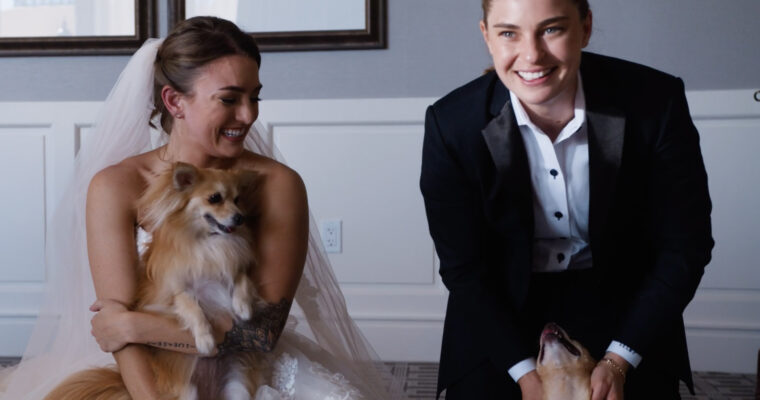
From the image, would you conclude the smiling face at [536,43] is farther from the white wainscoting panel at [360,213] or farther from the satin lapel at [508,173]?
the white wainscoting panel at [360,213]

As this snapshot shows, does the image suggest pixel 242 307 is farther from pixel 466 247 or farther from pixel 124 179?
pixel 466 247

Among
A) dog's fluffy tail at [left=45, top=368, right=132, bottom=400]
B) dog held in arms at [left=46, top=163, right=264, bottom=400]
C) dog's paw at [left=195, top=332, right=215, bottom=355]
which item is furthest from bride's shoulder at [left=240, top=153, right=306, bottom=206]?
dog's fluffy tail at [left=45, top=368, right=132, bottom=400]

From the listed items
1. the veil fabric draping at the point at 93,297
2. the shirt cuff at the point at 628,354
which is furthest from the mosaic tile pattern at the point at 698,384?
the shirt cuff at the point at 628,354

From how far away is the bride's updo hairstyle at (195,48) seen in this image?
1.51 m

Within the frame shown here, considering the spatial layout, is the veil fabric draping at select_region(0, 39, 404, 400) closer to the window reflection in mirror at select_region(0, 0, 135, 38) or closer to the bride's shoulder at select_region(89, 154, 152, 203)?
the bride's shoulder at select_region(89, 154, 152, 203)

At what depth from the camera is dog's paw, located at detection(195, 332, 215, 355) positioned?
1412 millimetres

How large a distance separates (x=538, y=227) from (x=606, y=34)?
1648 mm

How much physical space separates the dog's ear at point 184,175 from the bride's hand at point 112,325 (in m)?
0.26

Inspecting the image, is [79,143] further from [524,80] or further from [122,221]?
[524,80]

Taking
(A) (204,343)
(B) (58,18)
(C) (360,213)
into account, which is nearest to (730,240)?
(C) (360,213)

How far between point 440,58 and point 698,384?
161cm

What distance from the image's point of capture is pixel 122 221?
1.52 metres

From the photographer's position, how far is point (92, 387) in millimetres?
1462

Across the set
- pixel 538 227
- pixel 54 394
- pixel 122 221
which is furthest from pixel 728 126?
pixel 54 394
